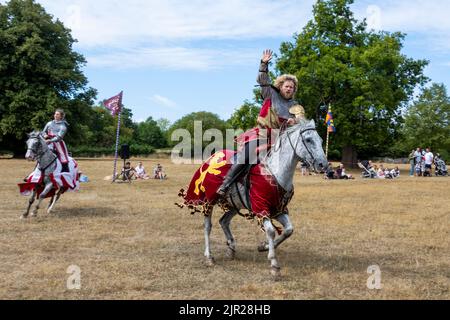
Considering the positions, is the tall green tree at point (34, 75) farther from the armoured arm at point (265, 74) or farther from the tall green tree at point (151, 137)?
the tall green tree at point (151, 137)

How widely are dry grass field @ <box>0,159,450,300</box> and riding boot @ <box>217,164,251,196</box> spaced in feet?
4.41

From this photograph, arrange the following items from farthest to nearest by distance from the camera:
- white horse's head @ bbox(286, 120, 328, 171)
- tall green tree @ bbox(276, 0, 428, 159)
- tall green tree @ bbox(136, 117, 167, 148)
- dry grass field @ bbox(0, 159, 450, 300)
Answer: tall green tree @ bbox(136, 117, 167, 148) → tall green tree @ bbox(276, 0, 428, 159) → white horse's head @ bbox(286, 120, 328, 171) → dry grass field @ bbox(0, 159, 450, 300)

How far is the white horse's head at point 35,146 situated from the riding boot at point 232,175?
6987 millimetres

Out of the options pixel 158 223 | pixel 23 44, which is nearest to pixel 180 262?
pixel 158 223

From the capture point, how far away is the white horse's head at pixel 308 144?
7.19 m

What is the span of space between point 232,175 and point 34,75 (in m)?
50.5

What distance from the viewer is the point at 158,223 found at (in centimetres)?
1274

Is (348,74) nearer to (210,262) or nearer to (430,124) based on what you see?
(210,262)

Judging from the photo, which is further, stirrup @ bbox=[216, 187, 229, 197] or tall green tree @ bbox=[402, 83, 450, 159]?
tall green tree @ bbox=[402, 83, 450, 159]

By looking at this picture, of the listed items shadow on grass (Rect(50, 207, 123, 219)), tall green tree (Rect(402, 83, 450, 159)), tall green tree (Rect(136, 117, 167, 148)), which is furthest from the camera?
tall green tree (Rect(136, 117, 167, 148))

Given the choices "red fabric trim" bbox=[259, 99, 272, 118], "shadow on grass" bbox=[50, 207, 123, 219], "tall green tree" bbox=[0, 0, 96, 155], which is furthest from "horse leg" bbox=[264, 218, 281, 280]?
"tall green tree" bbox=[0, 0, 96, 155]

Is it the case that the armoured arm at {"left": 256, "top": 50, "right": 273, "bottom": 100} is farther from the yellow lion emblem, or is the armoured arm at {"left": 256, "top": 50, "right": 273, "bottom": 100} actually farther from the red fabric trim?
the yellow lion emblem

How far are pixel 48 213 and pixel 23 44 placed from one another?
4306 cm

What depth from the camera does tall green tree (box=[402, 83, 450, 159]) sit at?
81125 millimetres
